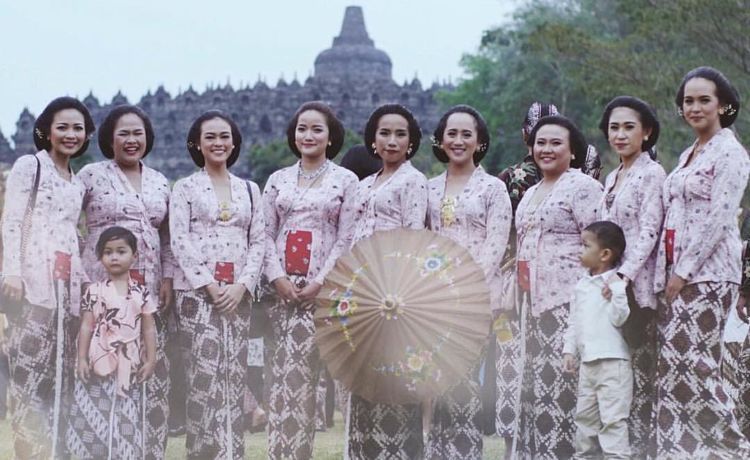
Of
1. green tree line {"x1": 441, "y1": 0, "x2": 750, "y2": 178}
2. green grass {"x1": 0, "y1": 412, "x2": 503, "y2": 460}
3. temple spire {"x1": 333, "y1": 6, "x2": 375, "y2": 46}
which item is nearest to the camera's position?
green grass {"x1": 0, "y1": 412, "x2": 503, "y2": 460}

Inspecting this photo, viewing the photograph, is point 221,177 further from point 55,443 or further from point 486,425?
point 486,425

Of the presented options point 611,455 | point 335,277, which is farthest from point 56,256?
point 611,455

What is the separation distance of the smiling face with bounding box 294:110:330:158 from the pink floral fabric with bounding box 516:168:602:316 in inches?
43.7

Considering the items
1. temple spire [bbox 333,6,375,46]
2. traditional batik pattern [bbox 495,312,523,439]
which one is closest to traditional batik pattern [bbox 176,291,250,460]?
traditional batik pattern [bbox 495,312,523,439]

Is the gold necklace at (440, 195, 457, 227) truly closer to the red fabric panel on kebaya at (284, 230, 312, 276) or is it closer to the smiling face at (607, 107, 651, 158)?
the red fabric panel on kebaya at (284, 230, 312, 276)

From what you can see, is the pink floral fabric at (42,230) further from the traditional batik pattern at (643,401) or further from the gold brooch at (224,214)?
the traditional batik pattern at (643,401)

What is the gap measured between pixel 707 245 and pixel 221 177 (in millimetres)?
2351

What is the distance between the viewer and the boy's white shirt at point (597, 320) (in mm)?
4957

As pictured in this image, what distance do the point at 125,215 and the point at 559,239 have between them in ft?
6.79

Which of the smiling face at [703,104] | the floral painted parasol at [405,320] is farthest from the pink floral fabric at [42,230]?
the smiling face at [703,104]

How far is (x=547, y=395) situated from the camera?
5.12 metres

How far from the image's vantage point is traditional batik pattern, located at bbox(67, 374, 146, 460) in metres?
5.16

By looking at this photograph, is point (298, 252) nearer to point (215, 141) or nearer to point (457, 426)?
point (215, 141)

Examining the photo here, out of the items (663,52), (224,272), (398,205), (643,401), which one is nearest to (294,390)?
(224,272)
